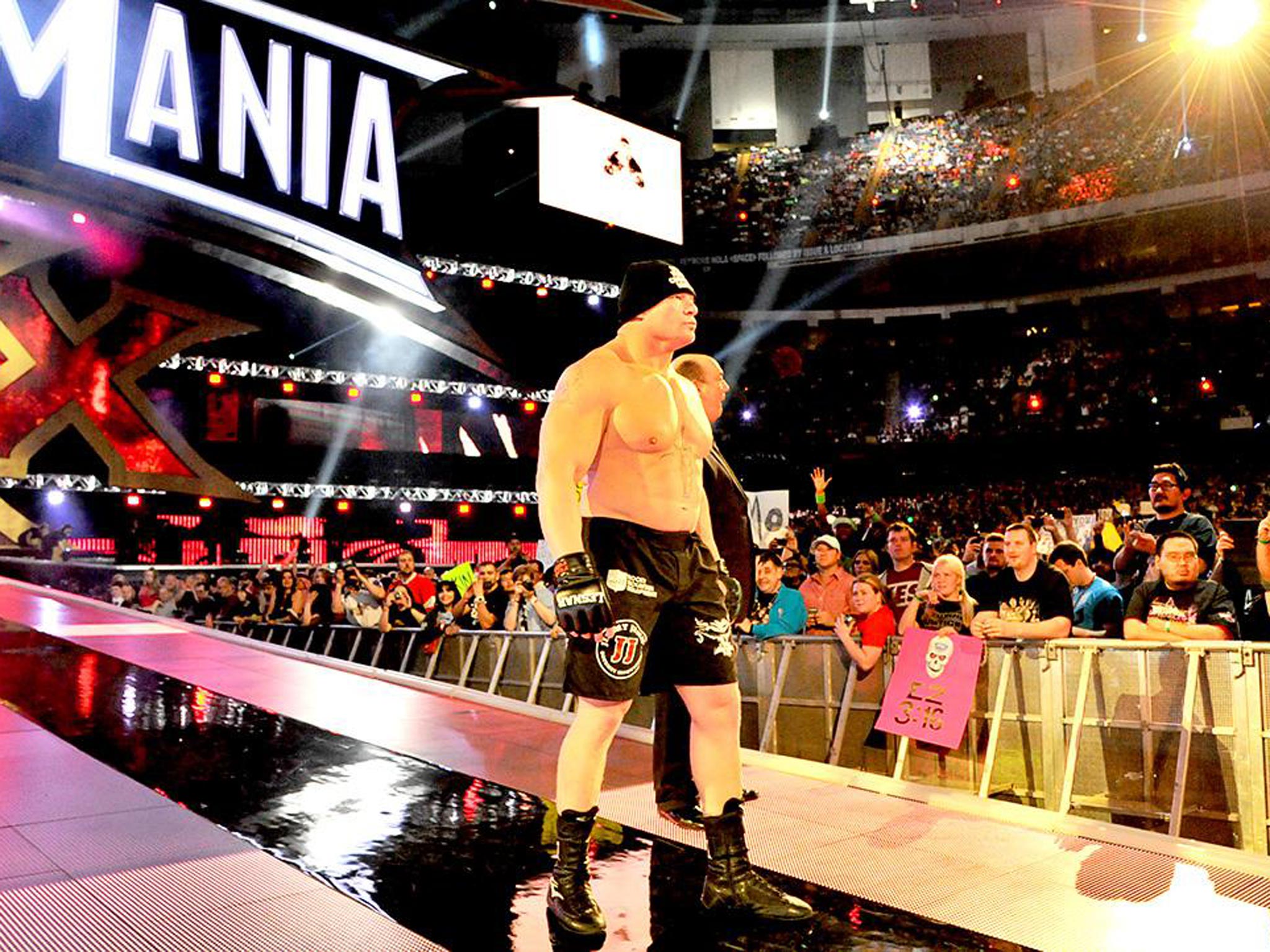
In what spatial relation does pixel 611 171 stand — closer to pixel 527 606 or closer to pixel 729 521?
pixel 527 606

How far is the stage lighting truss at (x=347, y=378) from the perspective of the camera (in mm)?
21016

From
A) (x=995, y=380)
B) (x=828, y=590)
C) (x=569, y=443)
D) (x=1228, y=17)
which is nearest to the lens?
(x=569, y=443)

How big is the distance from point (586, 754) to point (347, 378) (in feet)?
69.9

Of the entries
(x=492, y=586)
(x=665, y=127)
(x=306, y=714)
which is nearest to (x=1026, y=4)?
(x=665, y=127)

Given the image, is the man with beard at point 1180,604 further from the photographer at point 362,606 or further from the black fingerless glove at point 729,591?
the photographer at point 362,606

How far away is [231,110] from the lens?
9859 millimetres

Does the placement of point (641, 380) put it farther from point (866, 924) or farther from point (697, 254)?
point (697, 254)

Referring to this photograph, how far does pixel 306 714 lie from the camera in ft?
16.5

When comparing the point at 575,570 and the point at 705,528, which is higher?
the point at 705,528

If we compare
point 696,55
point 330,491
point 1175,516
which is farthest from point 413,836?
point 696,55

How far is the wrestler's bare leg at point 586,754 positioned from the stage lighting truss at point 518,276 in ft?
66.6

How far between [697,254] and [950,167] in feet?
19.4

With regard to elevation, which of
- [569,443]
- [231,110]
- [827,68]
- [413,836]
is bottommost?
[413,836]

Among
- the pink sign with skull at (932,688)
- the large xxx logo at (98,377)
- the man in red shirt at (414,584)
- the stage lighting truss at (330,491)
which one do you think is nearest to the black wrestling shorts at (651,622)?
the pink sign with skull at (932,688)
